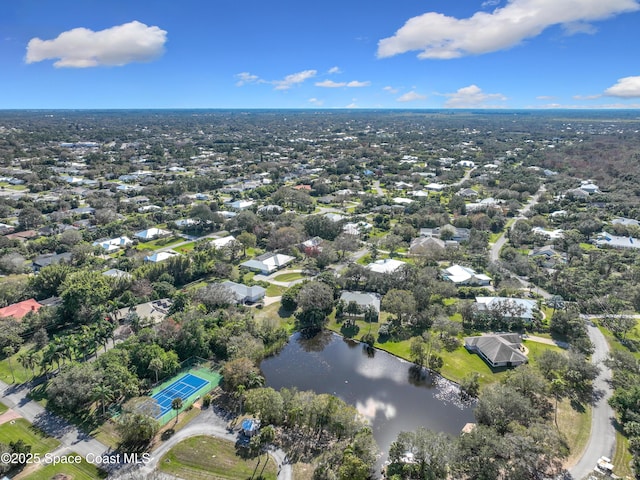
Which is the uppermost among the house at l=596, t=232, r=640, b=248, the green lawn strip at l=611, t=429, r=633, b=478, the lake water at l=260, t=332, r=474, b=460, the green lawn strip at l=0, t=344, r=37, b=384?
the house at l=596, t=232, r=640, b=248

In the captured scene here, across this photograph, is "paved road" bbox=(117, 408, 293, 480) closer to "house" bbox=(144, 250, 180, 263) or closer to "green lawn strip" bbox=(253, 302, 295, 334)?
"green lawn strip" bbox=(253, 302, 295, 334)

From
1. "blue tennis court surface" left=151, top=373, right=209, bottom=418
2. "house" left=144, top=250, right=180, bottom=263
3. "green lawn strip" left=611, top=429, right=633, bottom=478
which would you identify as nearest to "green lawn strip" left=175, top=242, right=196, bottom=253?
"house" left=144, top=250, right=180, bottom=263

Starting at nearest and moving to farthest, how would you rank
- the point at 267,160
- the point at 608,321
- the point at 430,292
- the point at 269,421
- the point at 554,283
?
the point at 269,421, the point at 608,321, the point at 430,292, the point at 554,283, the point at 267,160

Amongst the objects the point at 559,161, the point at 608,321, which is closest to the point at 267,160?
the point at 559,161

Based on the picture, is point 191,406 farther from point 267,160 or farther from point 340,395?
point 267,160

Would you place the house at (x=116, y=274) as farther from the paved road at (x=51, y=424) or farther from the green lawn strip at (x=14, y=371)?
the paved road at (x=51, y=424)

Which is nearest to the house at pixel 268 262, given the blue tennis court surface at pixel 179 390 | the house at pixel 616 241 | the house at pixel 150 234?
the house at pixel 150 234
